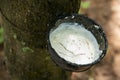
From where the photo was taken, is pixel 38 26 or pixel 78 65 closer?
pixel 78 65

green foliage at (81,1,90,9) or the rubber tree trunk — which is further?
green foliage at (81,1,90,9)

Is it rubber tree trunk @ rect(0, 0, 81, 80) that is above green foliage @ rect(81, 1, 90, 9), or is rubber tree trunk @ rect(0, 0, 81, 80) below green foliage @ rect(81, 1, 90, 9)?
below

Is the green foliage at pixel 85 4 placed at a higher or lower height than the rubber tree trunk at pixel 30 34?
higher

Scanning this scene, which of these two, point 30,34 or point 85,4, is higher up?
point 85,4

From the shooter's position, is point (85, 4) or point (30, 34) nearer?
Result: point (30, 34)

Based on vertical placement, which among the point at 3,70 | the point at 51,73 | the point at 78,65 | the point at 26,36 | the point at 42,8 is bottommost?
the point at 3,70

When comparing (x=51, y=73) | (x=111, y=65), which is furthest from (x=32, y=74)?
(x=111, y=65)

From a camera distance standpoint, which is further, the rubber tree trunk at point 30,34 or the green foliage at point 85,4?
the green foliage at point 85,4

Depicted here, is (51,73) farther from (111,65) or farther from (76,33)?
(111,65)
